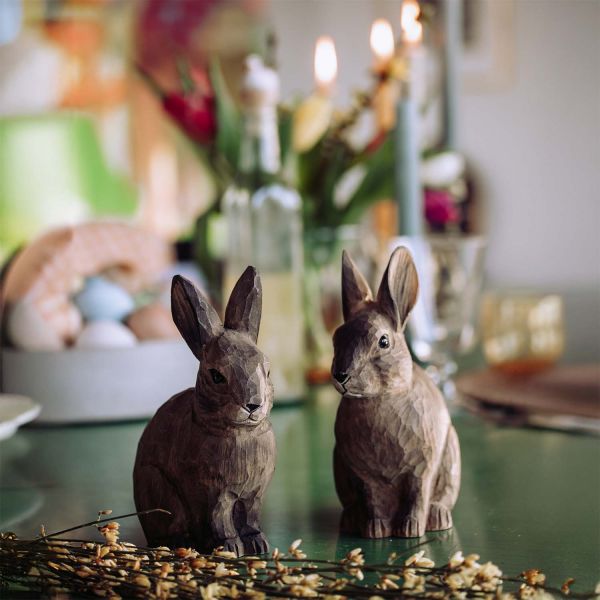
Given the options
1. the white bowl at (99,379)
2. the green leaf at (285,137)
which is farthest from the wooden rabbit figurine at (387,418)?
the green leaf at (285,137)

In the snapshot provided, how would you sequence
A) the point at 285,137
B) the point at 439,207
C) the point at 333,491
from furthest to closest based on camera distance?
the point at 439,207 < the point at 285,137 < the point at 333,491

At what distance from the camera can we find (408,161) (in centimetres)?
95

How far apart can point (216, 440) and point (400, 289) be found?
141 mm

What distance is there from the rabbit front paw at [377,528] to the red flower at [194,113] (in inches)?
25.3

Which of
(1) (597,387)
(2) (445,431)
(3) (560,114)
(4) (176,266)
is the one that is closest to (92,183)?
(4) (176,266)

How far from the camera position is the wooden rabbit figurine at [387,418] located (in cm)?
60

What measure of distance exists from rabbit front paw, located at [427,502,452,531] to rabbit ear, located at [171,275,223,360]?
0.58ft

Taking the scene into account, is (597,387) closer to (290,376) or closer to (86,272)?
(290,376)

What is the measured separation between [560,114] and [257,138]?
0.68 meters

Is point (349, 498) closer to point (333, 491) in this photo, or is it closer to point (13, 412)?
point (333, 491)

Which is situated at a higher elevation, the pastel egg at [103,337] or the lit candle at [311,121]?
the lit candle at [311,121]

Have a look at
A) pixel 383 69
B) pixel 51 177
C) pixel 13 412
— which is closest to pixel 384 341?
pixel 13 412

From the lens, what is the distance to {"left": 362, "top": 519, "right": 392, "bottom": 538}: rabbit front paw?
62 centimetres

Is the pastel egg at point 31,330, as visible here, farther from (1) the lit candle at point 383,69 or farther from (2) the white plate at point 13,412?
(1) the lit candle at point 383,69
